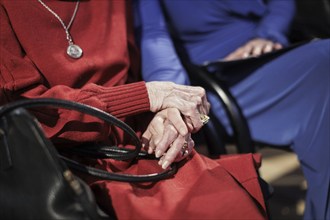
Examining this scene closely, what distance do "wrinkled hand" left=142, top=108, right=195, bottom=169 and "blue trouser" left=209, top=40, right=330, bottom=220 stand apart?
0.44m

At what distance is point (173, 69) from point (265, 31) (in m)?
0.40

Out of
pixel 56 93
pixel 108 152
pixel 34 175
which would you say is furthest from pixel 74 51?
pixel 34 175

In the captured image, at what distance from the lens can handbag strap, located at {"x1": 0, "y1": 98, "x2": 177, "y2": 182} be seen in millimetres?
762

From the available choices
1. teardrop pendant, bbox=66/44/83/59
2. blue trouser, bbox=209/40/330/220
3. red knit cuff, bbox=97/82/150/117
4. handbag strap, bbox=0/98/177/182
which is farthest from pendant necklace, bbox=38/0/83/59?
blue trouser, bbox=209/40/330/220

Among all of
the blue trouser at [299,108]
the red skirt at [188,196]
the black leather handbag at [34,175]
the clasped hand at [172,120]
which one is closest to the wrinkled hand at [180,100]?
the clasped hand at [172,120]

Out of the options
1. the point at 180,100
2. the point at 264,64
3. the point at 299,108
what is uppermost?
the point at 180,100

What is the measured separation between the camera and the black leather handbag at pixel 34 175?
2.44ft

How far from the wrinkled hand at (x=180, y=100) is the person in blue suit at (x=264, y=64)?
260 mm

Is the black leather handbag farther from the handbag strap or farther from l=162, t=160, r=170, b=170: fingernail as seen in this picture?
l=162, t=160, r=170, b=170: fingernail

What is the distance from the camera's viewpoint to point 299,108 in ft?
4.62

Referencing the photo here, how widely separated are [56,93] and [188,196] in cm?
35

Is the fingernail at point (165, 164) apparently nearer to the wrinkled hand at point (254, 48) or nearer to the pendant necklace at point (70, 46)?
the pendant necklace at point (70, 46)

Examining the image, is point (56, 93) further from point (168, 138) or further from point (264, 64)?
point (264, 64)

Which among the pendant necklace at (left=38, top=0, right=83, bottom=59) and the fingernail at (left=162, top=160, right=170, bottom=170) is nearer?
the fingernail at (left=162, top=160, right=170, bottom=170)
